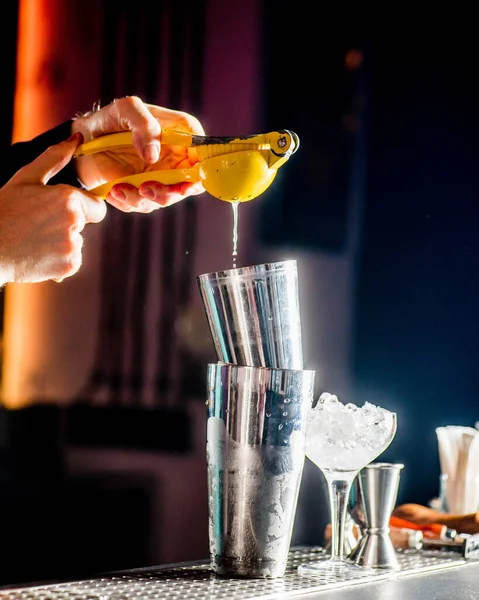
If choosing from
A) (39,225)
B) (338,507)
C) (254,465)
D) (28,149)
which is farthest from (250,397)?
(28,149)

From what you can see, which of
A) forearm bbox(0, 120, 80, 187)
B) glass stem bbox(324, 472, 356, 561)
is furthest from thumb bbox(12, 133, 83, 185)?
glass stem bbox(324, 472, 356, 561)

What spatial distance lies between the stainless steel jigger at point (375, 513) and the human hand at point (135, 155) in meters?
0.53

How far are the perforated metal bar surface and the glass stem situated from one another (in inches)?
2.4

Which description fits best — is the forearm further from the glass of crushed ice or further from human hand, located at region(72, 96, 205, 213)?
the glass of crushed ice

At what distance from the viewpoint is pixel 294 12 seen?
2.01m

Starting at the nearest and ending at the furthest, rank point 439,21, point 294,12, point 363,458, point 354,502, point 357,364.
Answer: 1. point 363,458
2. point 354,502
3. point 294,12
4. point 357,364
5. point 439,21

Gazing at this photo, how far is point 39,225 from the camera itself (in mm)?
1229

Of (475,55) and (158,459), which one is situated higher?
(475,55)

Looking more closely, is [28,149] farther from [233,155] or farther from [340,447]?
[340,447]

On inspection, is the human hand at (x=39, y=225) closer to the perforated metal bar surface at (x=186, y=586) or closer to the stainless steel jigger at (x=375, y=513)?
the perforated metal bar surface at (x=186, y=586)

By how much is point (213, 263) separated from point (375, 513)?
60 centimetres

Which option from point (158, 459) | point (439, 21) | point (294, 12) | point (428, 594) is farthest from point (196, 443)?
point (439, 21)

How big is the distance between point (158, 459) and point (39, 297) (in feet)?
1.23

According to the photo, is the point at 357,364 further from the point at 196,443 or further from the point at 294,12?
the point at 294,12
